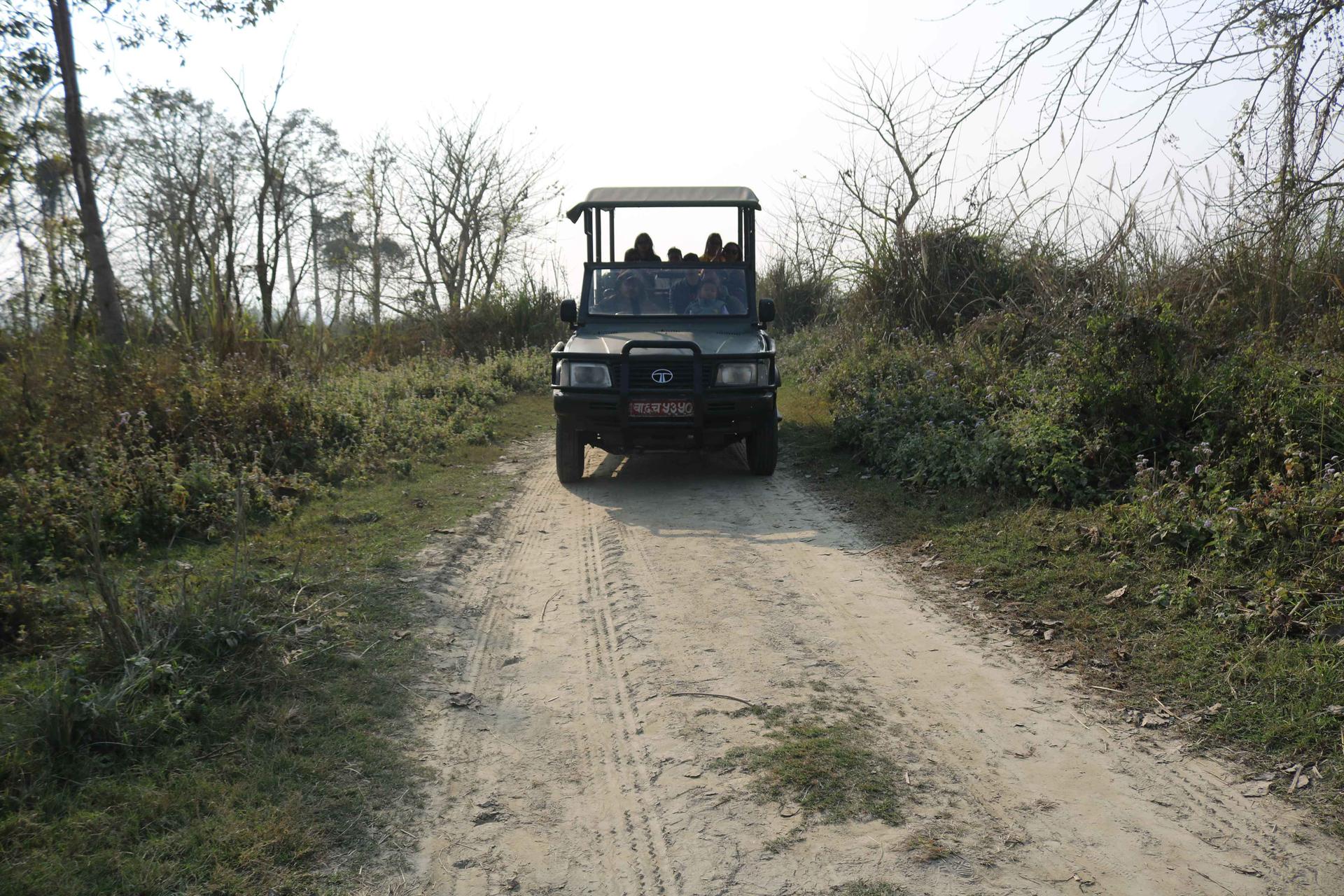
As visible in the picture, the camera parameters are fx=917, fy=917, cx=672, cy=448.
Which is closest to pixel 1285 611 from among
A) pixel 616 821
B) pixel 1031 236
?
pixel 616 821

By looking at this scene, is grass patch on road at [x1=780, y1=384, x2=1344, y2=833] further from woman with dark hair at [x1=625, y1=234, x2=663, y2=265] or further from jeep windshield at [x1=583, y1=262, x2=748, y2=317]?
woman with dark hair at [x1=625, y1=234, x2=663, y2=265]

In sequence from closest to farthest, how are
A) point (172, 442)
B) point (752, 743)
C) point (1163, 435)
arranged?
point (752, 743)
point (1163, 435)
point (172, 442)

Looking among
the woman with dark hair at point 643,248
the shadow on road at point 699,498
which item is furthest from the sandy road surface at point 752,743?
the woman with dark hair at point 643,248

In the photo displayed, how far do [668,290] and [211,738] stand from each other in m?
6.62

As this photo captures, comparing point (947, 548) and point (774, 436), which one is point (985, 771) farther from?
point (774, 436)

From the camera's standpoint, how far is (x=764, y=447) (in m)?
8.20

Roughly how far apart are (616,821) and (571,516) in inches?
168

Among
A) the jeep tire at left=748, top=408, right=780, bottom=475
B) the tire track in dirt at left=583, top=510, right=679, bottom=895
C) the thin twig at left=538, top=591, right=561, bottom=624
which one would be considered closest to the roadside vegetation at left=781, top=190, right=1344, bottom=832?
the jeep tire at left=748, top=408, right=780, bottom=475

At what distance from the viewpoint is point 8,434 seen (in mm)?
7344

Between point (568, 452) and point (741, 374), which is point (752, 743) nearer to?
point (741, 374)

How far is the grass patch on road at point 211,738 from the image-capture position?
9.11ft

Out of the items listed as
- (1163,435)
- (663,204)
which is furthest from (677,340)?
(1163,435)

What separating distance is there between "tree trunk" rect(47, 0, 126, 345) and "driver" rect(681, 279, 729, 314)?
7284 millimetres

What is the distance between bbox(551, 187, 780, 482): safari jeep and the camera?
774 cm
